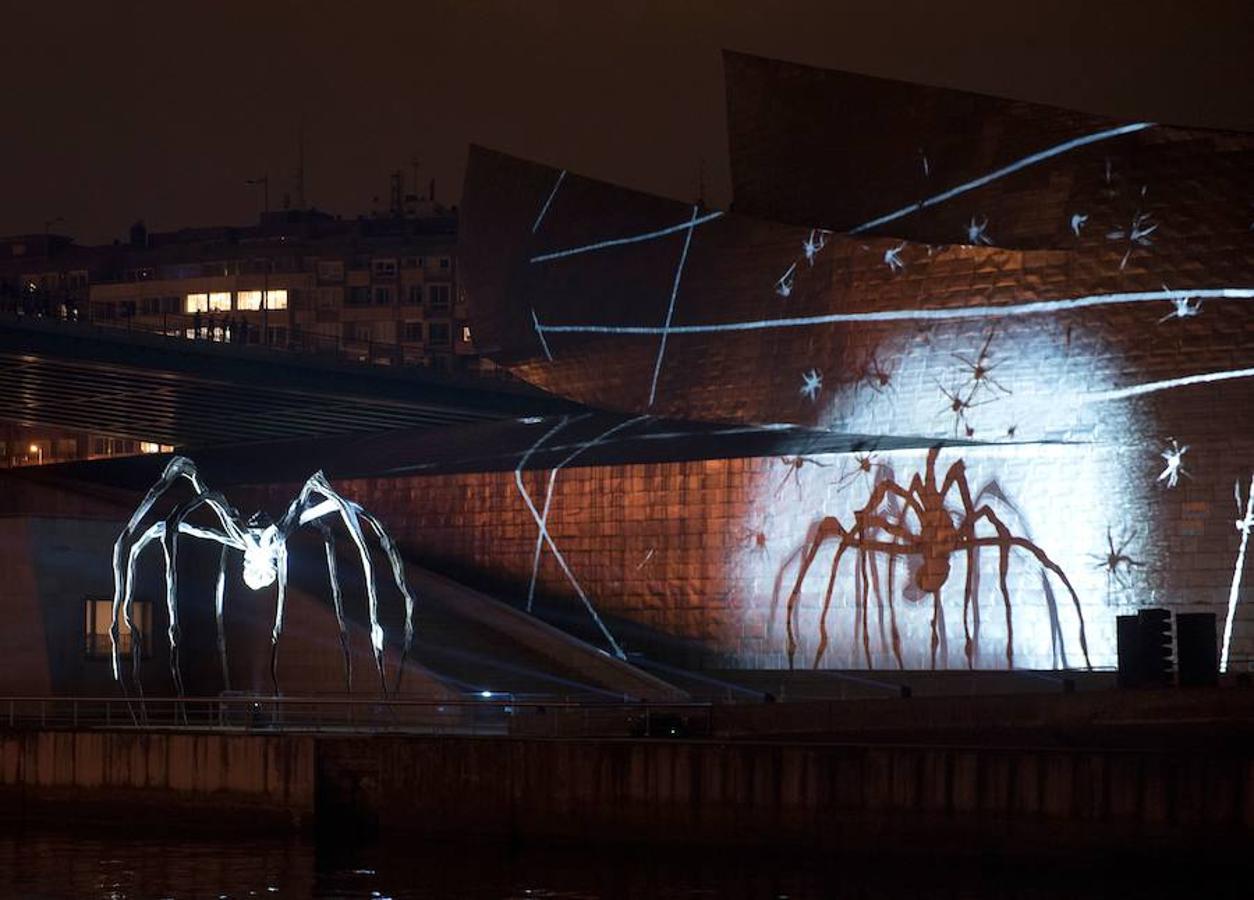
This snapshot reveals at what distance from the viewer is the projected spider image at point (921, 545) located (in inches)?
1175

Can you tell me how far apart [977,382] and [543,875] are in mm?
13984

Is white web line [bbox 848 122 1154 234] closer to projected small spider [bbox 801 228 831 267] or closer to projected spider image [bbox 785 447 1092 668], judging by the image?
projected small spider [bbox 801 228 831 267]

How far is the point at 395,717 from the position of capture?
25.9 metres

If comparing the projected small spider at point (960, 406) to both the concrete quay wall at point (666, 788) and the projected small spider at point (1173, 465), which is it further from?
the concrete quay wall at point (666, 788)

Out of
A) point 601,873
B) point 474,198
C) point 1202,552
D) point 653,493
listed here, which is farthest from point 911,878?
point 474,198

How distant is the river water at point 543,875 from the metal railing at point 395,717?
7.92 feet

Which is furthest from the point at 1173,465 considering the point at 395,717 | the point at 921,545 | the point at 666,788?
the point at 666,788

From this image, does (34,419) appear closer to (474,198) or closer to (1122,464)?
(474,198)

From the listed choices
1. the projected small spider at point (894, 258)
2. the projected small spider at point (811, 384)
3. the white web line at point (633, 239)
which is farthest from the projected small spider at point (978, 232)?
the white web line at point (633, 239)

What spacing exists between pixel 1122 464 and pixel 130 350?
63.8ft

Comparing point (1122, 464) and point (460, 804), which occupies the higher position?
point (1122, 464)

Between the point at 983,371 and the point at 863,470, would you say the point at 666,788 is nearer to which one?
the point at 863,470

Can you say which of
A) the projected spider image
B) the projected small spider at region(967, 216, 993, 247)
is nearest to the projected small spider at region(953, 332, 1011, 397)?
the projected spider image

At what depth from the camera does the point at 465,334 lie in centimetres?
7706
